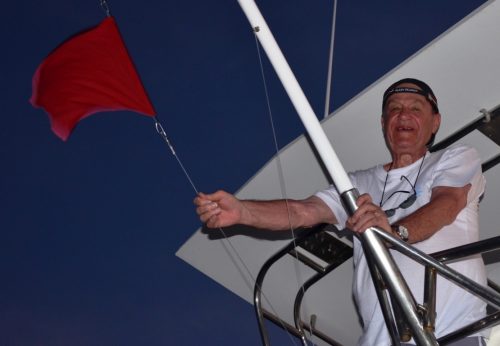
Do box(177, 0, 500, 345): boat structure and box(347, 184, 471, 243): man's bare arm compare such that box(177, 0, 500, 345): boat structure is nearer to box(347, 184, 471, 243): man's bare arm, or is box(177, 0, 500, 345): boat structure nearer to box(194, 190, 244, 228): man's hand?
box(347, 184, 471, 243): man's bare arm

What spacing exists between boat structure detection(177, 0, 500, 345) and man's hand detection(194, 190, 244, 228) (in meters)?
0.49

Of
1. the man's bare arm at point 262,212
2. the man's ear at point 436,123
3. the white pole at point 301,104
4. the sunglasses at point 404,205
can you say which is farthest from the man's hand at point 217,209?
the man's ear at point 436,123

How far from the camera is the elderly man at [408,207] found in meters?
2.11

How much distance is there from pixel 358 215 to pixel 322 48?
177cm

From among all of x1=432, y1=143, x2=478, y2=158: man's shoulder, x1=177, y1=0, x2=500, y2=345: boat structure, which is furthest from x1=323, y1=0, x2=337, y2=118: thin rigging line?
x1=432, y1=143, x2=478, y2=158: man's shoulder

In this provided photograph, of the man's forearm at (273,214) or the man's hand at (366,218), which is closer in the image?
the man's hand at (366,218)

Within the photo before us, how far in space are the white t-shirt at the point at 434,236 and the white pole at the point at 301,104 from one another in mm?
436

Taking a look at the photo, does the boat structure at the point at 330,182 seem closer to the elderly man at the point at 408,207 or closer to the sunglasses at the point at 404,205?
the elderly man at the point at 408,207

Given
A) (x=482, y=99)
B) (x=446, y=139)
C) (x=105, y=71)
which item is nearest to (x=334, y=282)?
(x=446, y=139)

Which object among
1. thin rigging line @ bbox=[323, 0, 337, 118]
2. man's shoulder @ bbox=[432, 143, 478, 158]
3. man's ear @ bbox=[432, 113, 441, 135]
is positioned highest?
thin rigging line @ bbox=[323, 0, 337, 118]

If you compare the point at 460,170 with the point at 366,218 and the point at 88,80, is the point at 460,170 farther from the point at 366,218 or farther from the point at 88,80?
the point at 88,80

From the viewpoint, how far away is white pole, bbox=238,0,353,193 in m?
1.91

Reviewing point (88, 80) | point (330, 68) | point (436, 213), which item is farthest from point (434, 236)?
point (330, 68)

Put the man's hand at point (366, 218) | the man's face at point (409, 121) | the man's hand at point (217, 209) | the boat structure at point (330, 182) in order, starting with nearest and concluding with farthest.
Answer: the man's hand at point (366, 218), the man's hand at point (217, 209), the boat structure at point (330, 182), the man's face at point (409, 121)
